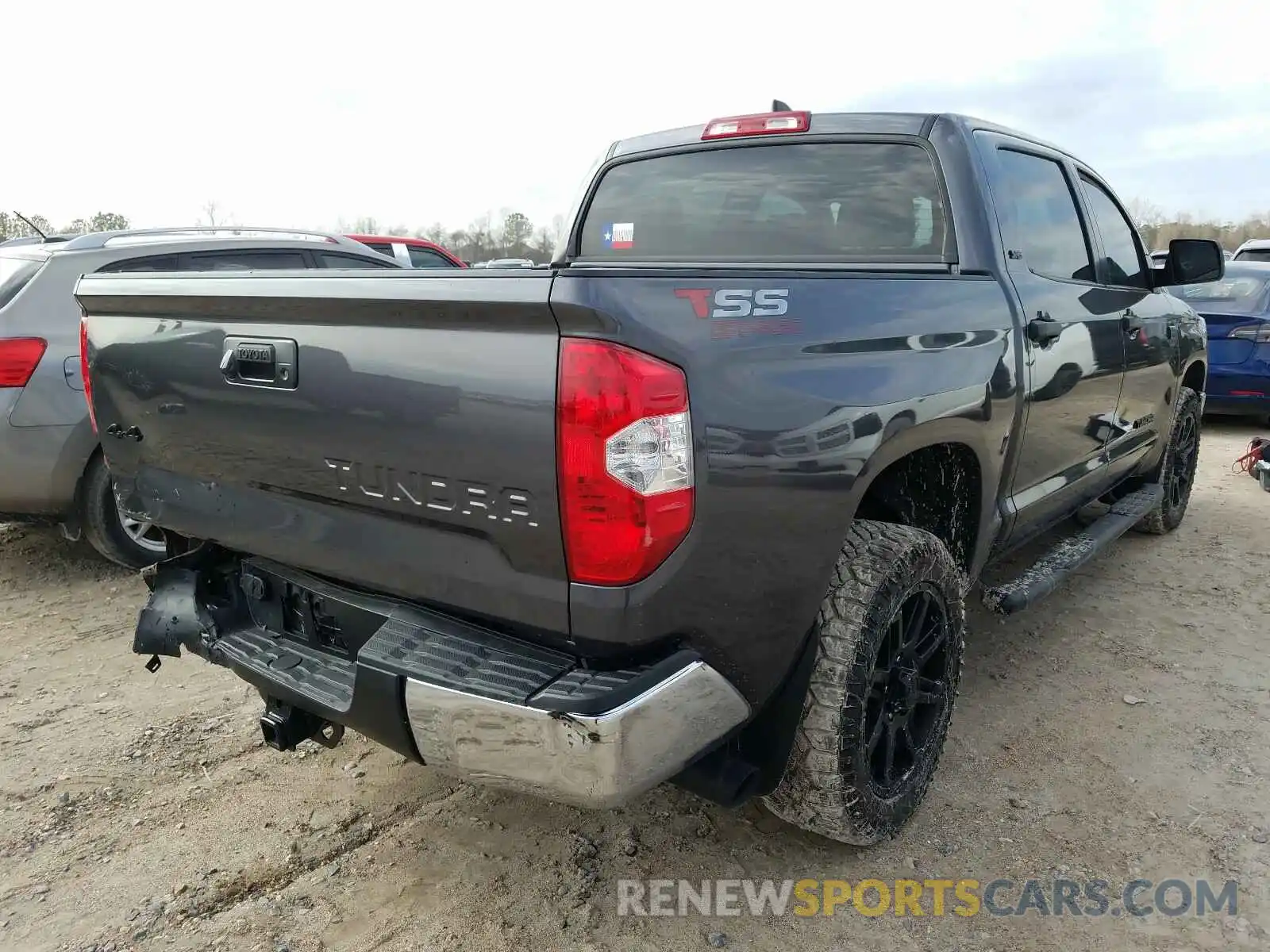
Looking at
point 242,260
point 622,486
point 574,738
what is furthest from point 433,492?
point 242,260

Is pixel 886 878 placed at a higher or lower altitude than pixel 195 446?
lower

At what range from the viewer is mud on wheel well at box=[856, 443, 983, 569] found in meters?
2.49

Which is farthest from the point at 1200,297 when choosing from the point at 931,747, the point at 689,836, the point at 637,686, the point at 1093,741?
the point at 637,686

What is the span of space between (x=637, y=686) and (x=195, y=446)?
1.31 meters

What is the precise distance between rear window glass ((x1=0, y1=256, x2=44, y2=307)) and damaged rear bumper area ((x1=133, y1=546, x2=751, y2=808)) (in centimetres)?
289

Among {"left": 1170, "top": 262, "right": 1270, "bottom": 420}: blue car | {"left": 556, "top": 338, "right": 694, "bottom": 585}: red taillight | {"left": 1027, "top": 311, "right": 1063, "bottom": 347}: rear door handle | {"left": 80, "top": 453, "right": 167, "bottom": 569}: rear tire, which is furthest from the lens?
{"left": 1170, "top": 262, "right": 1270, "bottom": 420}: blue car

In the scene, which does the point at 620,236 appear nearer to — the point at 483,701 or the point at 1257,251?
the point at 483,701

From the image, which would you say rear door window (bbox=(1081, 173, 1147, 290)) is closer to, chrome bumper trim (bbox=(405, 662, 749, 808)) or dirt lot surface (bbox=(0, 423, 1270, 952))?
dirt lot surface (bbox=(0, 423, 1270, 952))

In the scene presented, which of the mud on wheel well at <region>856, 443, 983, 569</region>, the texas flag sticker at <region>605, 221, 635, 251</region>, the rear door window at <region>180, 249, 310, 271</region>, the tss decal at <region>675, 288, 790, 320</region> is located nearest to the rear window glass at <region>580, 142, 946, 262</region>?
the texas flag sticker at <region>605, 221, 635, 251</region>

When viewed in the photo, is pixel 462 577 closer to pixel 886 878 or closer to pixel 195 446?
pixel 195 446

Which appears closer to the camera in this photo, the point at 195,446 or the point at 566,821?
the point at 195,446

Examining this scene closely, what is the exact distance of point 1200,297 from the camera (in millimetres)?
8289

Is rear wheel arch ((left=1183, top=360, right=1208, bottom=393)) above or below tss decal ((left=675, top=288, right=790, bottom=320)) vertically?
below

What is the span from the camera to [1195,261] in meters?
4.01
